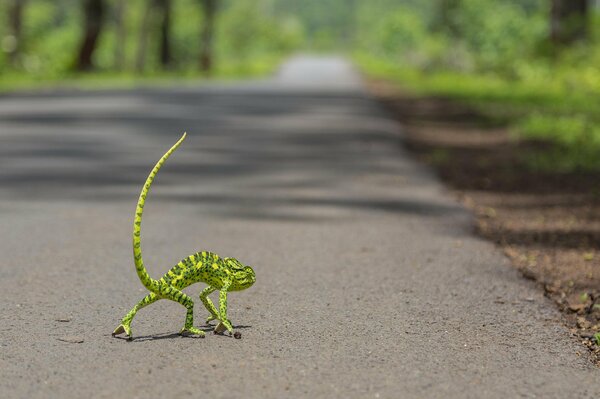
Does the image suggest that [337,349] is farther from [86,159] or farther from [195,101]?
[195,101]

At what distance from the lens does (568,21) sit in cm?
3045

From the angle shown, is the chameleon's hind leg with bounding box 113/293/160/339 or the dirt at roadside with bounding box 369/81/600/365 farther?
the dirt at roadside with bounding box 369/81/600/365

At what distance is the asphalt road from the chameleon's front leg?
94 mm

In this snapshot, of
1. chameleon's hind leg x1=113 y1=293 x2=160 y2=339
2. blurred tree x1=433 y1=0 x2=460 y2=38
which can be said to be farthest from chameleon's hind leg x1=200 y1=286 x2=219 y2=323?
blurred tree x1=433 y1=0 x2=460 y2=38

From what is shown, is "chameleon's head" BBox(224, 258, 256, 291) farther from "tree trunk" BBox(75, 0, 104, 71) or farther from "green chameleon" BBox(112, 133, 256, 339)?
"tree trunk" BBox(75, 0, 104, 71)

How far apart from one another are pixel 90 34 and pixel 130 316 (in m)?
38.9

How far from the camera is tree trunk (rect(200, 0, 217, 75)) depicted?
162 feet

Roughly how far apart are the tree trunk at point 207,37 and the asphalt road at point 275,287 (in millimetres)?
33941

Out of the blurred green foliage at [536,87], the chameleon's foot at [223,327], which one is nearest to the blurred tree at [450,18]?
the blurred green foliage at [536,87]

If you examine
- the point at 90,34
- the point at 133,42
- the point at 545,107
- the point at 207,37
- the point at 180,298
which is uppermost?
the point at 90,34

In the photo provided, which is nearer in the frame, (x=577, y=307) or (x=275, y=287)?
(x=577, y=307)

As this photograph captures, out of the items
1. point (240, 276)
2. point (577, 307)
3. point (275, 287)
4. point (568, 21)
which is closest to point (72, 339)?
point (240, 276)

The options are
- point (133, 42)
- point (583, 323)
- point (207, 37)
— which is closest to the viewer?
point (583, 323)

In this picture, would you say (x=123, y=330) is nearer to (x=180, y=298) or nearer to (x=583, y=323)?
(x=180, y=298)
